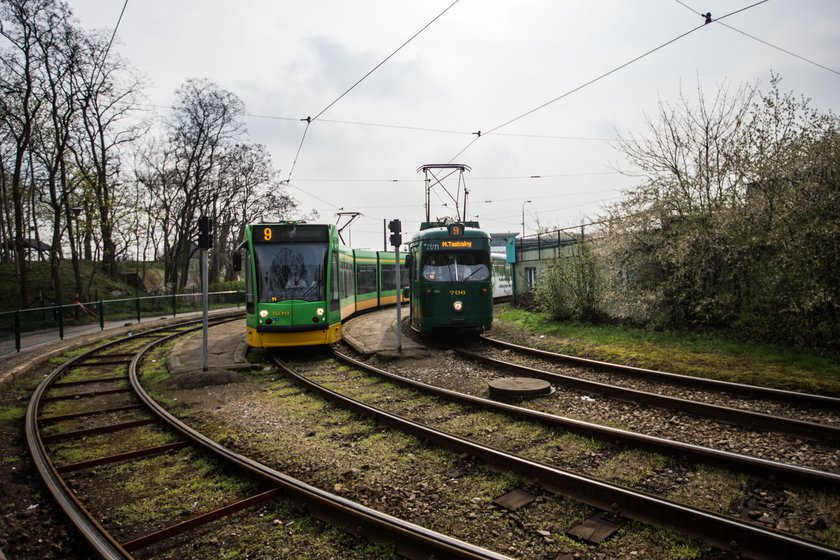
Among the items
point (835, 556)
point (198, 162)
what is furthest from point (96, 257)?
point (835, 556)

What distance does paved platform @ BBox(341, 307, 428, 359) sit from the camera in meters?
12.9

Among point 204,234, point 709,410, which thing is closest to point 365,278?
point 204,234

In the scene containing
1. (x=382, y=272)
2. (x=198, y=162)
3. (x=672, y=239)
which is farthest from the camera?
(x=198, y=162)

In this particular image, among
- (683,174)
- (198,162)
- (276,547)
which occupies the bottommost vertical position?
(276,547)

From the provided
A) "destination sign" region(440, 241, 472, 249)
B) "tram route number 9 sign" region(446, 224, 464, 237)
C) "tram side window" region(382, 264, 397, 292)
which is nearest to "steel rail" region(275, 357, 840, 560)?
"destination sign" region(440, 241, 472, 249)

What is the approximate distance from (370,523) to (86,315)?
74.0 ft

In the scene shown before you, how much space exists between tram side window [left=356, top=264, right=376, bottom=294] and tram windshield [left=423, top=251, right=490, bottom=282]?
836cm

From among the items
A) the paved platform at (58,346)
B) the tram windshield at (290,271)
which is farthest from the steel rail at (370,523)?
the paved platform at (58,346)

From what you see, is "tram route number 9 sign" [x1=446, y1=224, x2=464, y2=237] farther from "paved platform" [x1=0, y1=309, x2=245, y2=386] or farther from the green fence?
the green fence

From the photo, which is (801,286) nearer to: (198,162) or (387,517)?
(387,517)

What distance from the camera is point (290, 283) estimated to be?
12.4 metres

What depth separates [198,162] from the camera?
32812 mm

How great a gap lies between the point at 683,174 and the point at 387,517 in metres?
14.5

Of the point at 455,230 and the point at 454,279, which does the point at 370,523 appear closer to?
the point at 454,279
